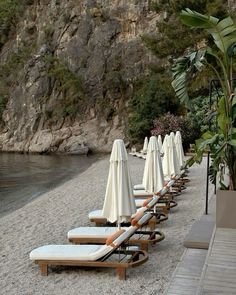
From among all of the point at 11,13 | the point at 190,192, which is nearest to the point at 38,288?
the point at 190,192

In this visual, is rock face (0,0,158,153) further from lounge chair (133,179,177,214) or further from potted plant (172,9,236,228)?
potted plant (172,9,236,228)

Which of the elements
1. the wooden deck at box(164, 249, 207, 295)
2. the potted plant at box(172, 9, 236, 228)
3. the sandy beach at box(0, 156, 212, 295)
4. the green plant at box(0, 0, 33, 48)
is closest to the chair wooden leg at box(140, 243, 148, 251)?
the sandy beach at box(0, 156, 212, 295)

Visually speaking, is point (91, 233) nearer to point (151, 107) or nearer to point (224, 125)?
point (224, 125)

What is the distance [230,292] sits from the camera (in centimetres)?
402

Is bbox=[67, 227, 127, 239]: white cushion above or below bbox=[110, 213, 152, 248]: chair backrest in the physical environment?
below

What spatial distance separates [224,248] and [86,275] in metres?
2.16

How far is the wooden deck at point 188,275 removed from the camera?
5.12 m

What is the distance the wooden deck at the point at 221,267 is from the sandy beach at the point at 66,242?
0.97 m

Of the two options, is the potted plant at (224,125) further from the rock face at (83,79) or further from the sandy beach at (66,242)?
the rock face at (83,79)

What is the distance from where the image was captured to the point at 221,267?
15.4 feet

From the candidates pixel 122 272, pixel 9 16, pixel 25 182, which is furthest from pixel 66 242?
pixel 9 16

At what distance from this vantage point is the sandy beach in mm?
5992

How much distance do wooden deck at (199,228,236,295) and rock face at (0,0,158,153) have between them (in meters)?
34.2

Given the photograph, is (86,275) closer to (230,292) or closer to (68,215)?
(230,292)
